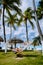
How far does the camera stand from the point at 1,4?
103ft

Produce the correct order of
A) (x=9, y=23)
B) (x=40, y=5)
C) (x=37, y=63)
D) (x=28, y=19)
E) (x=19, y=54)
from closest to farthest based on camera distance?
(x=37, y=63), (x=19, y=54), (x=40, y=5), (x=28, y=19), (x=9, y=23)

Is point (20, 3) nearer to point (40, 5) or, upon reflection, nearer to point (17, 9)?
point (17, 9)

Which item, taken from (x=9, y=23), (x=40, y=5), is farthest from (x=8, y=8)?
(x=9, y=23)

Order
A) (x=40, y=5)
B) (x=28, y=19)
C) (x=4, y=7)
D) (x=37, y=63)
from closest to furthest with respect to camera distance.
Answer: (x=37, y=63) < (x=40, y=5) < (x=4, y=7) < (x=28, y=19)

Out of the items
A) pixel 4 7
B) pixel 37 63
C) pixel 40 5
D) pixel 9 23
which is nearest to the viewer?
pixel 37 63

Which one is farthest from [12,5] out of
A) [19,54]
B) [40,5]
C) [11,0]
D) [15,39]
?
[15,39]

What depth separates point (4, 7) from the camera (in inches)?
1234

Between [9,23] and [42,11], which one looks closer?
[42,11]

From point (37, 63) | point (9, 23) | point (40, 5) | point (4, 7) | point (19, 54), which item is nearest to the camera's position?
point (37, 63)

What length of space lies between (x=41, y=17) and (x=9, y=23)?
17605 mm

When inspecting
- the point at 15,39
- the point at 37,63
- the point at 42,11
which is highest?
the point at 42,11

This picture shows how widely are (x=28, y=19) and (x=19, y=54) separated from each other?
24.7 metres

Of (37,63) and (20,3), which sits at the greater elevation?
(20,3)

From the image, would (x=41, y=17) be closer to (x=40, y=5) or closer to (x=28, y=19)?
(x=40, y=5)
